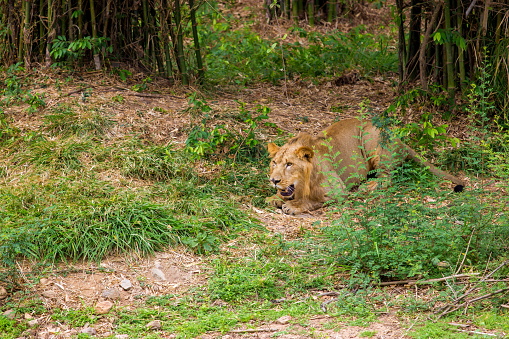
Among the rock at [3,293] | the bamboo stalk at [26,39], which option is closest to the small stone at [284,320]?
the rock at [3,293]

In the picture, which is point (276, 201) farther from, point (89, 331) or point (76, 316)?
point (89, 331)

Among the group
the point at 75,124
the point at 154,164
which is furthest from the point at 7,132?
the point at 154,164

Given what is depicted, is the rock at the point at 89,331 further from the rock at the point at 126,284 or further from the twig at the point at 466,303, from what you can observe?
the twig at the point at 466,303

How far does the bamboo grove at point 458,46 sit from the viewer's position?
8438 mm

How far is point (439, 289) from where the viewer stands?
496 centimetres

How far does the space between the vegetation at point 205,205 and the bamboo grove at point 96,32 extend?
0.03m

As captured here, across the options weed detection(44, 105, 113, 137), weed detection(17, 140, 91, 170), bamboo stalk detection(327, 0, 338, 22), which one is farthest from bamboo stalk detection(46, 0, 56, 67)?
bamboo stalk detection(327, 0, 338, 22)

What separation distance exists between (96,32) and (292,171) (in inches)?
163

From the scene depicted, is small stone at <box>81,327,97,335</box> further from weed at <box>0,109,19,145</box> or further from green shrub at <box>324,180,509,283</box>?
weed at <box>0,109,19,145</box>

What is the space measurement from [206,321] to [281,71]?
730 cm

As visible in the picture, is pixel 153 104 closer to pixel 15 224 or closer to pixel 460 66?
pixel 15 224

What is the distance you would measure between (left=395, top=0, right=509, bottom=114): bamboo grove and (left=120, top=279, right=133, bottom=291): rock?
5.06m

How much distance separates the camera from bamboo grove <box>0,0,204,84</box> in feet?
30.7

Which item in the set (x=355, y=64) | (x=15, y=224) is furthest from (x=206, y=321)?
(x=355, y=64)
